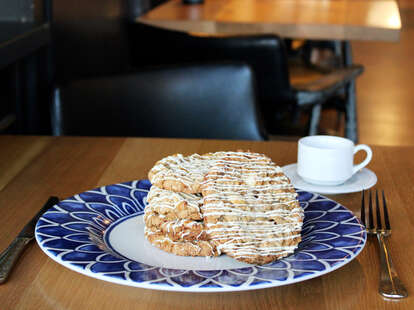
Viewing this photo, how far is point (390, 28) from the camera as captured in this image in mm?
2402

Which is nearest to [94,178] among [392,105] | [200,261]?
[200,261]

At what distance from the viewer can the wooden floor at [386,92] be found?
12.2 feet

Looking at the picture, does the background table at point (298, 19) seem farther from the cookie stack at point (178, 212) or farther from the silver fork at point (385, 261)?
the cookie stack at point (178, 212)

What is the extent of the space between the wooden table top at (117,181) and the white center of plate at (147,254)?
0.04 meters

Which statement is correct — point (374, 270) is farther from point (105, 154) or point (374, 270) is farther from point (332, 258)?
point (105, 154)

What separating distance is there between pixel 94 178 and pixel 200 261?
37cm

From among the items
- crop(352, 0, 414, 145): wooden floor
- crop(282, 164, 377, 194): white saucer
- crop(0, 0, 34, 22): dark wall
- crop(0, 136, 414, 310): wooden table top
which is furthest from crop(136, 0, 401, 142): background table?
crop(282, 164, 377, 194): white saucer

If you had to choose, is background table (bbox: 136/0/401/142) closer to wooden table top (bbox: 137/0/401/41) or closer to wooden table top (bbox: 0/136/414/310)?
wooden table top (bbox: 137/0/401/41)

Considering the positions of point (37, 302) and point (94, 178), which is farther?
point (94, 178)

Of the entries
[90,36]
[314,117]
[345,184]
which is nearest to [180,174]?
[345,184]

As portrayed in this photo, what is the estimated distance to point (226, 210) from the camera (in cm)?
67

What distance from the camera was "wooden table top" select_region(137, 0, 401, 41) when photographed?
2.51 metres

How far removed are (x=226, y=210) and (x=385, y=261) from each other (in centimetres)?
20

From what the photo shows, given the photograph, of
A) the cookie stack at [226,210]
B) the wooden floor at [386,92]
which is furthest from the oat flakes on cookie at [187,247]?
the wooden floor at [386,92]
